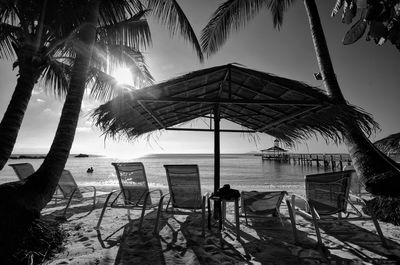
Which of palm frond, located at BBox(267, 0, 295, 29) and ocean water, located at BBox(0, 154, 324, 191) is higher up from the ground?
palm frond, located at BBox(267, 0, 295, 29)

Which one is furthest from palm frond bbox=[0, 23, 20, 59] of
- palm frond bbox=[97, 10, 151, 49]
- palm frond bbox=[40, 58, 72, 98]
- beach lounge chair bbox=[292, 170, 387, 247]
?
beach lounge chair bbox=[292, 170, 387, 247]

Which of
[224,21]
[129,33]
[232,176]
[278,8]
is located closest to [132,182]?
[129,33]

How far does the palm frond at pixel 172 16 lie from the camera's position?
215 inches

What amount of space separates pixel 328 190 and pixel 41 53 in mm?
5936

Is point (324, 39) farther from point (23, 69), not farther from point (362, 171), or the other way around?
point (23, 69)

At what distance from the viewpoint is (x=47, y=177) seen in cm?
297

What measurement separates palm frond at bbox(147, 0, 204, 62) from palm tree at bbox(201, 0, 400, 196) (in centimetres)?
179

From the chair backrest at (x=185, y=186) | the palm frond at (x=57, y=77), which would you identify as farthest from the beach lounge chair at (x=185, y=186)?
the palm frond at (x=57, y=77)

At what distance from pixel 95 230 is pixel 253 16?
7.87 metres

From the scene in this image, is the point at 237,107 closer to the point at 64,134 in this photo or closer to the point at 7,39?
the point at 64,134

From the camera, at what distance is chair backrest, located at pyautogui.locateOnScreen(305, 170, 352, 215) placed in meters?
3.48

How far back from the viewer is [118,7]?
482 centimetres

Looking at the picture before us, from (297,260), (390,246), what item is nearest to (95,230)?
(297,260)

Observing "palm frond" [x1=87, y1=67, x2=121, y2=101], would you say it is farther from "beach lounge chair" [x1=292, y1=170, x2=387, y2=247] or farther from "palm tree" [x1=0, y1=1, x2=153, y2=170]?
"beach lounge chair" [x1=292, y1=170, x2=387, y2=247]
